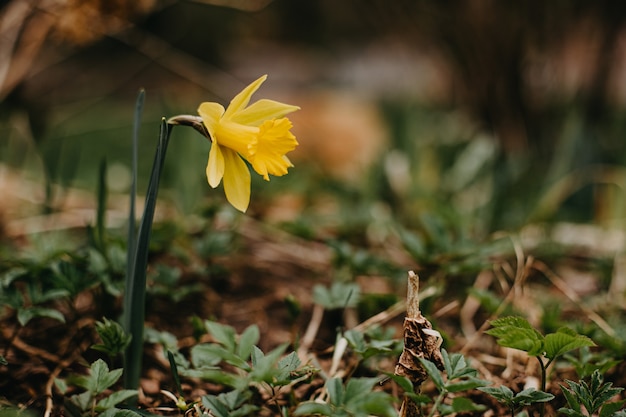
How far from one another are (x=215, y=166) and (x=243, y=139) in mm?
52

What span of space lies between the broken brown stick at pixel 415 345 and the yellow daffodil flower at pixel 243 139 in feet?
0.84

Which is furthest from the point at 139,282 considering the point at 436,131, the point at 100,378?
the point at 436,131

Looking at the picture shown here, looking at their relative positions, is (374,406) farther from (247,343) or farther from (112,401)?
(112,401)

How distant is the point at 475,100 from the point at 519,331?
64.9 inches

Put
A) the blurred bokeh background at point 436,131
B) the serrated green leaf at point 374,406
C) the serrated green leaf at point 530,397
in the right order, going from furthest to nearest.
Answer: the blurred bokeh background at point 436,131 → the serrated green leaf at point 530,397 → the serrated green leaf at point 374,406

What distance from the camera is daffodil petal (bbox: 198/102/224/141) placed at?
28.3 inches

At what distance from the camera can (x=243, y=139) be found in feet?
2.37

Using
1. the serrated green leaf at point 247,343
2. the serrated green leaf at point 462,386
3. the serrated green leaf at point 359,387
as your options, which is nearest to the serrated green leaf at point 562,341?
the serrated green leaf at point 462,386

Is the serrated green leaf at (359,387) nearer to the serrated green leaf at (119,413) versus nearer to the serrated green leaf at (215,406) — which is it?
the serrated green leaf at (215,406)

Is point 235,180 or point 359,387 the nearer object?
point 359,387

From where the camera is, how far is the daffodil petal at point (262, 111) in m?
0.76

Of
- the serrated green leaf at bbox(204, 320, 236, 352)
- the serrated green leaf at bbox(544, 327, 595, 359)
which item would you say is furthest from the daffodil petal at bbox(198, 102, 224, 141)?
the serrated green leaf at bbox(544, 327, 595, 359)

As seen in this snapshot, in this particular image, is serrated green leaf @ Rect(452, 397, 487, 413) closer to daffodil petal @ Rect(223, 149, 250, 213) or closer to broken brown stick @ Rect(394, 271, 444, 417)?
broken brown stick @ Rect(394, 271, 444, 417)

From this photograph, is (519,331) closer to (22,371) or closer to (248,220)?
(22,371)
